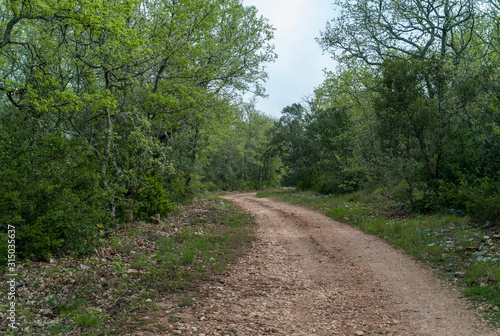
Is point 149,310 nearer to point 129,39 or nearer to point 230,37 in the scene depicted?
point 129,39

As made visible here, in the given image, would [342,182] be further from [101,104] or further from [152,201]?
[101,104]

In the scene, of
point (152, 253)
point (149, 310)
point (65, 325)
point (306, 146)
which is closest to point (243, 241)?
point (152, 253)

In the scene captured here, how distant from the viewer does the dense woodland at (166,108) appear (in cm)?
709

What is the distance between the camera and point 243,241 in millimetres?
10352

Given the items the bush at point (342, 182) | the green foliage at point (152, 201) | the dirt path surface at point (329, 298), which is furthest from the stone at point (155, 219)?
the bush at point (342, 182)

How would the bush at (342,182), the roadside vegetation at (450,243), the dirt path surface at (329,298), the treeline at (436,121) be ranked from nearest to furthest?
the dirt path surface at (329,298)
the roadside vegetation at (450,243)
the treeline at (436,121)
the bush at (342,182)

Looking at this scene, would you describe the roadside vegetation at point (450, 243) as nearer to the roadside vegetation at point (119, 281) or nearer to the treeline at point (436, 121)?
the treeline at point (436, 121)

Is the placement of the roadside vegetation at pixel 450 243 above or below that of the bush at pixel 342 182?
below

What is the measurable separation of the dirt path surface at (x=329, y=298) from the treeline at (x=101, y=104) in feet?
12.8

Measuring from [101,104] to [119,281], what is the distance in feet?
14.2

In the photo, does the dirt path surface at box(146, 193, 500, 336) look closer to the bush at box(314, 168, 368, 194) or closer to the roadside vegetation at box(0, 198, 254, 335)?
the roadside vegetation at box(0, 198, 254, 335)

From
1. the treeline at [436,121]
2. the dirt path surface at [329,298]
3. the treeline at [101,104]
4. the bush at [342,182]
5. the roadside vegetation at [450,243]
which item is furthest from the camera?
the bush at [342,182]

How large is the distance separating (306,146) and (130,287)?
86.0 ft

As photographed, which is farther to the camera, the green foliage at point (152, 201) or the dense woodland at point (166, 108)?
the green foliage at point (152, 201)
